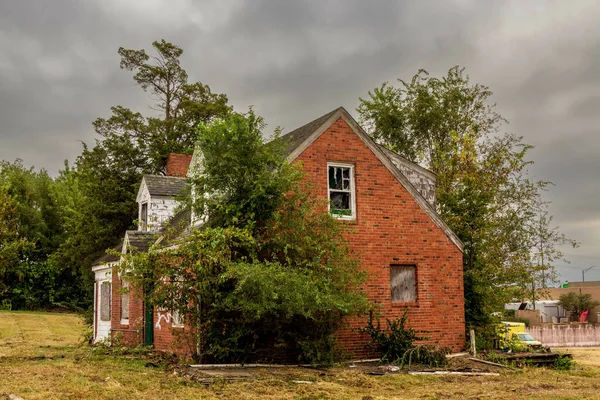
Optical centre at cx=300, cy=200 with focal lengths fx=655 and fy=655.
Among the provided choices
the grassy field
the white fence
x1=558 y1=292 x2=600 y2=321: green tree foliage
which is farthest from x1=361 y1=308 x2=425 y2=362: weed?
x1=558 y1=292 x2=600 y2=321: green tree foliage

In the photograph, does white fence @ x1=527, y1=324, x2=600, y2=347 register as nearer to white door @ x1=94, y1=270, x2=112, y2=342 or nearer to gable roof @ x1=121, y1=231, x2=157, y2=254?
white door @ x1=94, y1=270, x2=112, y2=342

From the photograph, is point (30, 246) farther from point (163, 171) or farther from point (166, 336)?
point (166, 336)

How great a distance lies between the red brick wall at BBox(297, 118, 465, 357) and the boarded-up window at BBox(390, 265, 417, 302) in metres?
0.20

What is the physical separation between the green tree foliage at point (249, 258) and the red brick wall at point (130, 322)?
544 cm

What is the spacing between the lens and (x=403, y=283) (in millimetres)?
19641

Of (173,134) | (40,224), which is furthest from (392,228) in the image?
(40,224)

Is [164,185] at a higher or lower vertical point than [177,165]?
lower

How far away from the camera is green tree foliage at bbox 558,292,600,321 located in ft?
197

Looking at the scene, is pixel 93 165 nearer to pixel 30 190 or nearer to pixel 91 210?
pixel 91 210

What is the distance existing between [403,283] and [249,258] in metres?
5.14

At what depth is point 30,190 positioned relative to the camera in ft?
178

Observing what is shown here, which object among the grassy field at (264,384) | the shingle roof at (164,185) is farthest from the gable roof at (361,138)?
the shingle roof at (164,185)

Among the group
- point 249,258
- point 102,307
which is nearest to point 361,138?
point 249,258

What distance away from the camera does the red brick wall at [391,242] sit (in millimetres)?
18922
